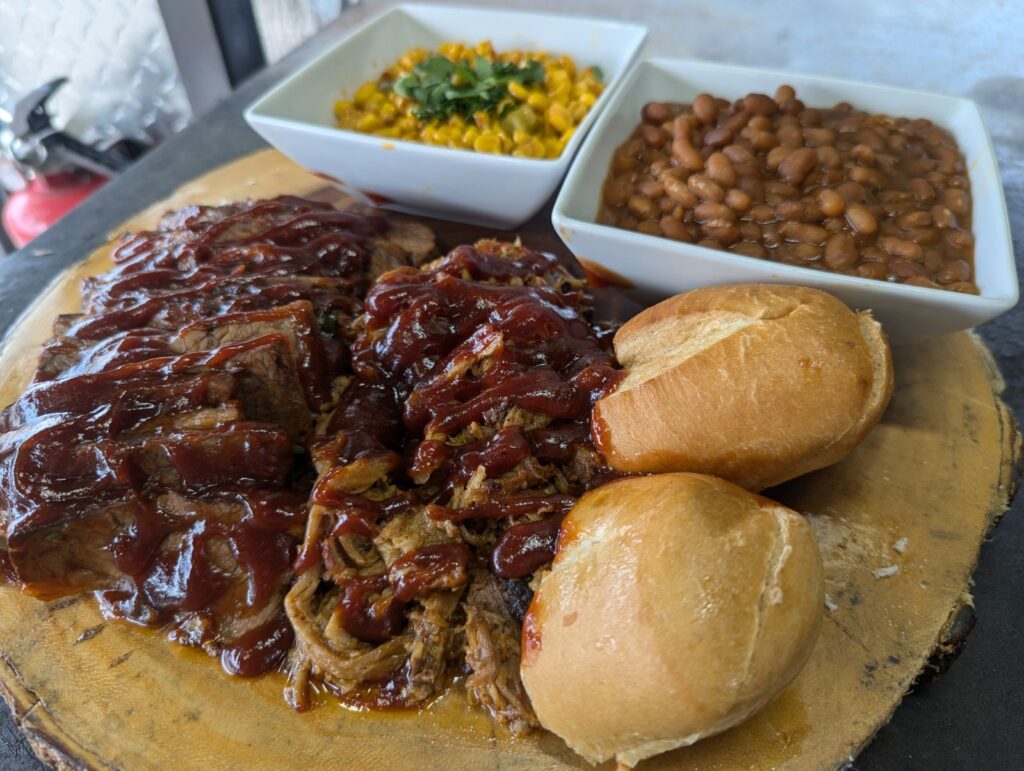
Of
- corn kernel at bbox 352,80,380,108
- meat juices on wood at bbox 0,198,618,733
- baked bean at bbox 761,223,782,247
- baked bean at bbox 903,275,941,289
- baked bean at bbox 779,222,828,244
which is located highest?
corn kernel at bbox 352,80,380,108

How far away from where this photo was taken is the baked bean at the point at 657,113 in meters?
4.03

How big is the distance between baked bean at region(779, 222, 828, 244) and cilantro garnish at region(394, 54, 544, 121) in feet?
6.57

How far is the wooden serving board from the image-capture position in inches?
94.0

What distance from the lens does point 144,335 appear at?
3.08 meters

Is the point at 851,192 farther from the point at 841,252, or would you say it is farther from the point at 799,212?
the point at 841,252

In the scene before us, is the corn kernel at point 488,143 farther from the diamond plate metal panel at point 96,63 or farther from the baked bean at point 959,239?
the diamond plate metal panel at point 96,63

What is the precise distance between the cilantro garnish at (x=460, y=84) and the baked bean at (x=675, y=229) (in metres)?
→ 1.58

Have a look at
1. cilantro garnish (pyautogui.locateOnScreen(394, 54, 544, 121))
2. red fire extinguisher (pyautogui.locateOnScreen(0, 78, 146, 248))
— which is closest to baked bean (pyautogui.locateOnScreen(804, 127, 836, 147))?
cilantro garnish (pyautogui.locateOnScreen(394, 54, 544, 121))

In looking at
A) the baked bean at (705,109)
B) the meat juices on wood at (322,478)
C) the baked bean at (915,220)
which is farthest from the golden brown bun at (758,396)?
the baked bean at (705,109)

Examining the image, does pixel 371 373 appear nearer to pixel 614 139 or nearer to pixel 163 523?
pixel 163 523

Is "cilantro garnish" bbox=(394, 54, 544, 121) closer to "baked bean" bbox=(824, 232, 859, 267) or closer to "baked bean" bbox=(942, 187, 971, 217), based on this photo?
"baked bean" bbox=(824, 232, 859, 267)

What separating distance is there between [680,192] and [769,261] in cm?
61

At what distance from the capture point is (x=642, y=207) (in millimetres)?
3607

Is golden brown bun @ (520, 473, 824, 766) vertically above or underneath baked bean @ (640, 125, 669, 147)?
underneath
